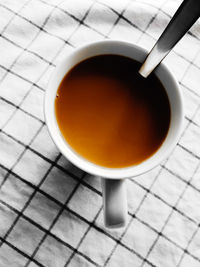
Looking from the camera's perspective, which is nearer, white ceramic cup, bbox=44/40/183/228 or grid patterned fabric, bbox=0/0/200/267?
white ceramic cup, bbox=44/40/183/228

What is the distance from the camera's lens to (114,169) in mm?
657

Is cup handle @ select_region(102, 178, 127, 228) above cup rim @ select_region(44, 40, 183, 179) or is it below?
below

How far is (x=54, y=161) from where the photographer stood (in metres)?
0.77

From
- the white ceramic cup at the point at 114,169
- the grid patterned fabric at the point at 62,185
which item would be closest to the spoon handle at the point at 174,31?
the white ceramic cup at the point at 114,169

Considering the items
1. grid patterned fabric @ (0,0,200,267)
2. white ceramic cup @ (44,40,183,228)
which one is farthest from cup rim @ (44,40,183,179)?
grid patterned fabric @ (0,0,200,267)

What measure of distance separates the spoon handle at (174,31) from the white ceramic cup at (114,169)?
2cm

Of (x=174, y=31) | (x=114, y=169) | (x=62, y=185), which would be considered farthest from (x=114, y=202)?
(x=174, y=31)

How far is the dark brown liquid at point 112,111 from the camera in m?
0.66

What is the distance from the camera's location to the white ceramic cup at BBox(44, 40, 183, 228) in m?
0.62

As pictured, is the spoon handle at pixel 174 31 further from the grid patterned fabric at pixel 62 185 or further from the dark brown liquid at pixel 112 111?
the grid patterned fabric at pixel 62 185

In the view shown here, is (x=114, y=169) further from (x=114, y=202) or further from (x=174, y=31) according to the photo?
(x=174, y=31)

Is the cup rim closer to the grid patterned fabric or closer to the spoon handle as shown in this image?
the spoon handle

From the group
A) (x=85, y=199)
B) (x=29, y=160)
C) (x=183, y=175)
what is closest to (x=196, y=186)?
(x=183, y=175)

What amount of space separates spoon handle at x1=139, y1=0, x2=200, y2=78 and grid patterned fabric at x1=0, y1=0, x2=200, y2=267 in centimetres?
18
